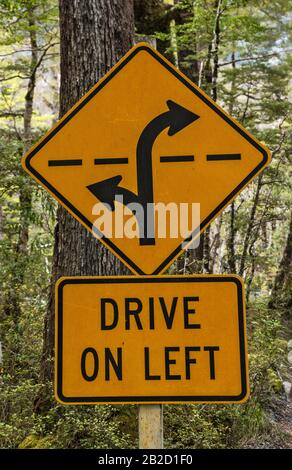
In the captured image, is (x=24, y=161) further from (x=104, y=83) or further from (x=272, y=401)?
(x=272, y=401)

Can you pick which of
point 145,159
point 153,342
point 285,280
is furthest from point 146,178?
point 285,280

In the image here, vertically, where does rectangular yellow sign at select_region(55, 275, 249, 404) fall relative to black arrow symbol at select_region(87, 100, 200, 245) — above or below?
below

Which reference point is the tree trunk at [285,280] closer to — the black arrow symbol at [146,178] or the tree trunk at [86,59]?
the tree trunk at [86,59]

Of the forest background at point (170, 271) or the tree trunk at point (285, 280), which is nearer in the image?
the forest background at point (170, 271)

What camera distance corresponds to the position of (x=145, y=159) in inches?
83.1

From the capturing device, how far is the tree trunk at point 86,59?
4.65 metres

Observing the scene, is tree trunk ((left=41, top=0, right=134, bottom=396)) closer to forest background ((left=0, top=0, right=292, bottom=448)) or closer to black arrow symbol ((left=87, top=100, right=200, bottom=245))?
forest background ((left=0, top=0, right=292, bottom=448))

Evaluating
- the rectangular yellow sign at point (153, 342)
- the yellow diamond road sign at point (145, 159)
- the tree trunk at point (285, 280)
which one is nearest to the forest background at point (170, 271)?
the tree trunk at point (285, 280)

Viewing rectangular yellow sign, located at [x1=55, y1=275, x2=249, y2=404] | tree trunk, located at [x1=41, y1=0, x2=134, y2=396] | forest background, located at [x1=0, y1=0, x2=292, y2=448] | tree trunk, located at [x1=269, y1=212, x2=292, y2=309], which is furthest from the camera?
tree trunk, located at [x1=269, y1=212, x2=292, y2=309]

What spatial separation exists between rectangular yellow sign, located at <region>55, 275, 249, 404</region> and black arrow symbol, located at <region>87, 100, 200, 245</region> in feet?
0.88

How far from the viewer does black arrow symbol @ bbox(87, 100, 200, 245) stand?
2.09m

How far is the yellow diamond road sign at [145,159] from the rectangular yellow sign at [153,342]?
6.0 inches

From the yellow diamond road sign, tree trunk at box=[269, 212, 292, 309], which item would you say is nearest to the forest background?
tree trunk at box=[269, 212, 292, 309]

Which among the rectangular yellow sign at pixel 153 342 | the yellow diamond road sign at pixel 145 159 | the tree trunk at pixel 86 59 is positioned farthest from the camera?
→ the tree trunk at pixel 86 59
